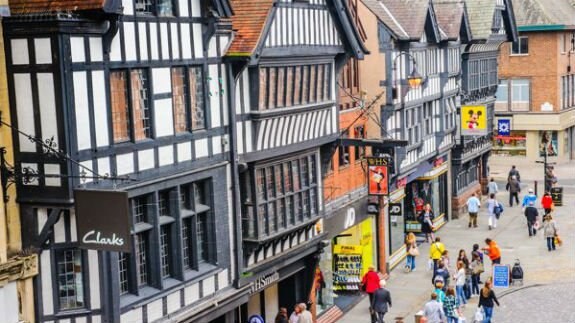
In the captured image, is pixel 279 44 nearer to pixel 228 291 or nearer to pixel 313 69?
pixel 313 69

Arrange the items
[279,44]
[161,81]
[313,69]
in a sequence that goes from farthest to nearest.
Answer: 1. [313,69]
2. [279,44]
3. [161,81]

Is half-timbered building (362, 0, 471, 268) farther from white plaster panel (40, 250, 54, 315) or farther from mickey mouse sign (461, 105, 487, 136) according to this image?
white plaster panel (40, 250, 54, 315)

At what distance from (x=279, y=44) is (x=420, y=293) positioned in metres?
11.9

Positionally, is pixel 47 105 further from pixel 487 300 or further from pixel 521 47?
pixel 521 47

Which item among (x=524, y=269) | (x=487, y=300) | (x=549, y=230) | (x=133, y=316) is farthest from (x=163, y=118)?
(x=549, y=230)

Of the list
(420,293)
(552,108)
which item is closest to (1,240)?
(420,293)

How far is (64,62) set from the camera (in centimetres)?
1767

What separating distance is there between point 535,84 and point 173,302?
49242 millimetres

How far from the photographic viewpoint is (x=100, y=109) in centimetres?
1852

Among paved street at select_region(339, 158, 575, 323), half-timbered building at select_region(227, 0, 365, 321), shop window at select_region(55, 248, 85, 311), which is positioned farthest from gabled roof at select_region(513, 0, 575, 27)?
shop window at select_region(55, 248, 85, 311)

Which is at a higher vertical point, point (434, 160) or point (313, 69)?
point (313, 69)

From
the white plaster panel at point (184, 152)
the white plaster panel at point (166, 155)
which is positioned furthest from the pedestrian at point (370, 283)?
the white plaster panel at point (166, 155)

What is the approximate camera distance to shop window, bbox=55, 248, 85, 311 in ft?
61.0

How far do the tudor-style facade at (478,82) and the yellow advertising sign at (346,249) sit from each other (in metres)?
14.5
